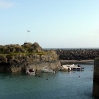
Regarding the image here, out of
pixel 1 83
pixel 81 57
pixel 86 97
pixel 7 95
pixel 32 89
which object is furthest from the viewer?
pixel 81 57

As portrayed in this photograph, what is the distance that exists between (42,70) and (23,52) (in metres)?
12.9

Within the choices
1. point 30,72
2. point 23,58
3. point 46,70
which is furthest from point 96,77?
point 23,58

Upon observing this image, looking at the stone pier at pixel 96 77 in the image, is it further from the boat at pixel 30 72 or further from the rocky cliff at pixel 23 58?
the rocky cliff at pixel 23 58

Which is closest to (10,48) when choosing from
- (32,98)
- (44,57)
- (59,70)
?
(44,57)

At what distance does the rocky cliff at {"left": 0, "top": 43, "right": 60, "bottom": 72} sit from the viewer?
87.1 meters

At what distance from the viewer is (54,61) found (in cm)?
10025

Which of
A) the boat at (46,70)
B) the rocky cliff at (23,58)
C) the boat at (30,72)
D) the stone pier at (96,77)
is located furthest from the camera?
the boat at (46,70)

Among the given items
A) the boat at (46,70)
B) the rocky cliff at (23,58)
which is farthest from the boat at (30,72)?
the boat at (46,70)

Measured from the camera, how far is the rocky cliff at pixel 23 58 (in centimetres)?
8712

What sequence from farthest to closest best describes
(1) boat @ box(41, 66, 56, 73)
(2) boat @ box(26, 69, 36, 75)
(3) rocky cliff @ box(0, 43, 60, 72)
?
(1) boat @ box(41, 66, 56, 73), (3) rocky cliff @ box(0, 43, 60, 72), (2) boat @ box(26, 69, 36, 75)

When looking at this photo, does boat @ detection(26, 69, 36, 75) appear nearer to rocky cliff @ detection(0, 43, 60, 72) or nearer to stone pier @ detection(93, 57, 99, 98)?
rocky cliff @ detection(0, 43, 60, 72)

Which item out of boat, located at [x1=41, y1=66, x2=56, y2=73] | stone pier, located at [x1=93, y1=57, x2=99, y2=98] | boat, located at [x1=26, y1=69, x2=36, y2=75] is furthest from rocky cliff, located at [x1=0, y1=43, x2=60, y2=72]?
stone pier, located at [x1=93, y1=57, x2=99, y2=98]

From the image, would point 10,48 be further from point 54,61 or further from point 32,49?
point 54,61

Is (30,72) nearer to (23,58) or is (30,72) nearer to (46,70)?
(46,70)
